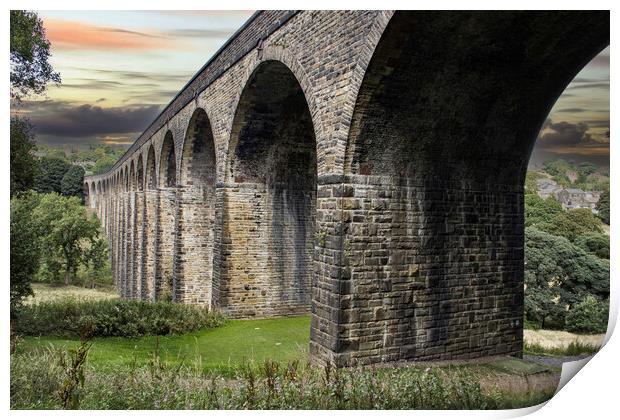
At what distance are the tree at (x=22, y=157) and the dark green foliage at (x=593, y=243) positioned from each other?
39.8ft

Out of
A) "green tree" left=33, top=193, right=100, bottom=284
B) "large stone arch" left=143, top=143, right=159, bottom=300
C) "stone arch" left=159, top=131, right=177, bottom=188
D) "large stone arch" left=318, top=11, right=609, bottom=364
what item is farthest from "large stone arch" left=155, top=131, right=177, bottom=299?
"large stone arch" left=318, top=11, right=609, bottom=364

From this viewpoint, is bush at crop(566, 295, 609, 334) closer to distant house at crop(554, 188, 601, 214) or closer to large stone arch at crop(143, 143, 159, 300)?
distant house at crop(554, 188, 601, 214)

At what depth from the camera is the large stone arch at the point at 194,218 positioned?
15.3m

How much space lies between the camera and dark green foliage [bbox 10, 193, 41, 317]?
8.53 m

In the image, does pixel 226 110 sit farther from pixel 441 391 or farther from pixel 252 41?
pixel 441 391

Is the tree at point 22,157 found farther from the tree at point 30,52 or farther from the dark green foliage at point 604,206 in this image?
the dark green foliage at point 604,206

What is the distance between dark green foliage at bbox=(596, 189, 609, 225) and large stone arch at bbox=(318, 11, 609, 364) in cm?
159

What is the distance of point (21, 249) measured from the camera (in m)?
8.80

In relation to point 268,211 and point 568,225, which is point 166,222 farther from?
point 568,225

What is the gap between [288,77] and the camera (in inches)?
385

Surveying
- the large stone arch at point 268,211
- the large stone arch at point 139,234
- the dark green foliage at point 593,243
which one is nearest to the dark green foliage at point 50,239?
the large stone arch at point 139,234

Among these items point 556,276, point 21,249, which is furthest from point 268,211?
point 556,276

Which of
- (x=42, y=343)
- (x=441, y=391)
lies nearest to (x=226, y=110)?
(x=42, y=343)

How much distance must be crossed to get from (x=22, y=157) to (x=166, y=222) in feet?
32.4
